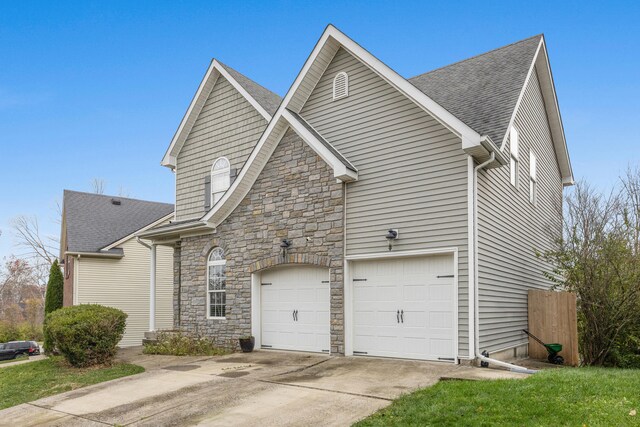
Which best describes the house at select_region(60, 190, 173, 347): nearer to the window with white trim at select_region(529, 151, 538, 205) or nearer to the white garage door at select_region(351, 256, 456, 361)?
the white garage door at select_region(351, 256, 456, 361)

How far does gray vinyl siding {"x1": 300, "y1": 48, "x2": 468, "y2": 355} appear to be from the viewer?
1002 centimetres

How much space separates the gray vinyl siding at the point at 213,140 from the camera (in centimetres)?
1529

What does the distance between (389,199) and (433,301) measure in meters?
2.26

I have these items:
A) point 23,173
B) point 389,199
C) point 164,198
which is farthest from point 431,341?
point 164,198

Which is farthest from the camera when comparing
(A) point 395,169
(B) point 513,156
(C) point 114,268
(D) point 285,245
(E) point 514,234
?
(C) point 114,268

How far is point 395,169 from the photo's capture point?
1090cm

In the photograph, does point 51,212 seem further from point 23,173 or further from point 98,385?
point 98,385

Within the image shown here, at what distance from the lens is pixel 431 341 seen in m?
10.1

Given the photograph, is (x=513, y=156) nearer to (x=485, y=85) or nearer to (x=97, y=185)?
(x=485, y=85)

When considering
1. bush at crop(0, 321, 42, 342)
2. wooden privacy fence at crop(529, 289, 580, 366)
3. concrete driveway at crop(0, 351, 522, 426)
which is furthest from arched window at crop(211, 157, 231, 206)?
bush at crop(0, 321, 42, 342)

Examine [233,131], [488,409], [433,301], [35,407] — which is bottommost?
[35,407]

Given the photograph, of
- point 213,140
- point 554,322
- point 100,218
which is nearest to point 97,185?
point 100,218

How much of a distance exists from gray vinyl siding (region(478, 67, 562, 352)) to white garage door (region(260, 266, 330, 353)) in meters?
3.53

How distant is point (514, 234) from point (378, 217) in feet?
11.9
